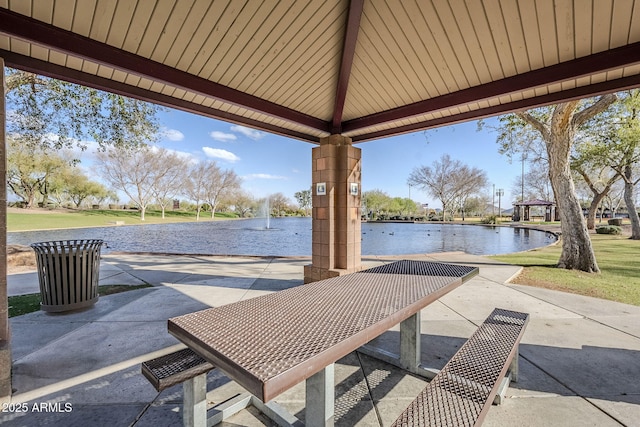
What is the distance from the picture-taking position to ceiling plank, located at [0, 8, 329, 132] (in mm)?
2172

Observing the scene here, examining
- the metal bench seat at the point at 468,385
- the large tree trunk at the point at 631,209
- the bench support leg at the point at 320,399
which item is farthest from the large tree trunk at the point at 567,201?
the large tree trunk at the point at 631,209

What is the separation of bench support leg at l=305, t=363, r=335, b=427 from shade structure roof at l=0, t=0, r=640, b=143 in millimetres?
2944

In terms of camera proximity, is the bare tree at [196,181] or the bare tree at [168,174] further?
the bare tree at [196,181]

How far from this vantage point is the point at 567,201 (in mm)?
6910

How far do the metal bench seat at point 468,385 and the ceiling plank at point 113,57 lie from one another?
11.7ft

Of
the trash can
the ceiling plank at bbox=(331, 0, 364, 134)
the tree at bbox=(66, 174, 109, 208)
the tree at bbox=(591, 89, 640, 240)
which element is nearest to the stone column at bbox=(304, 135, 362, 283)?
the ceiling plank at bbox=(331, 0, 364, 134)

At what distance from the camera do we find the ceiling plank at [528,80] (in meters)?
2.56

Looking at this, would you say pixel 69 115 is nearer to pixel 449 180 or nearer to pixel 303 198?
pixel 449 180

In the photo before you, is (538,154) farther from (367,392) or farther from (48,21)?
(48,21)

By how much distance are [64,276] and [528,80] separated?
6.31 metres

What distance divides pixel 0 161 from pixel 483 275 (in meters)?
7.65

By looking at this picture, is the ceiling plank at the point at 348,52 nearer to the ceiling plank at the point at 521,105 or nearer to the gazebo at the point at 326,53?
the gazebo at the point at 326,53

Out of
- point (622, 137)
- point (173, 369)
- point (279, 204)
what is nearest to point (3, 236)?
point (173, 369)

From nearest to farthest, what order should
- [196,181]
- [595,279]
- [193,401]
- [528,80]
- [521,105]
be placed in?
[193,401] < [528,80] < [521,105] < [595,279] < [196,181]
